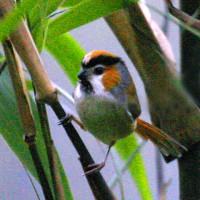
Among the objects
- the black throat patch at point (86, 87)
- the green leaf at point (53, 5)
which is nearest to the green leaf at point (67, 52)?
the black throat patch at point (86, 87)

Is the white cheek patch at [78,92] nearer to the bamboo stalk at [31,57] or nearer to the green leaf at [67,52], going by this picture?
the green leaf at [67,52]

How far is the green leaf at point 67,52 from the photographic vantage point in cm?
56

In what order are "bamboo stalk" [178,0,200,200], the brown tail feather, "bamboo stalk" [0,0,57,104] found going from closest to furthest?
"bamboo stalk" [178,0,200,200] < "bamboo stalk" [0,0,57,104] < the brown tail feather

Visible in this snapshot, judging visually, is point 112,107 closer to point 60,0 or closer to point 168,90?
point 60,0

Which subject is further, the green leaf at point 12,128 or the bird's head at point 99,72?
the bird's head at point 99,72

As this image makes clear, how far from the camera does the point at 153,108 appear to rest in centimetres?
34

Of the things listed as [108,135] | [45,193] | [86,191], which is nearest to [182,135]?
[108,135]

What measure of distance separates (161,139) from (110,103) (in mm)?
98

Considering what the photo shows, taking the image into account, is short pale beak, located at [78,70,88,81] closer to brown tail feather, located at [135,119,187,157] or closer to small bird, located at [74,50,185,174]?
small bird, located at [74,50,185,174]

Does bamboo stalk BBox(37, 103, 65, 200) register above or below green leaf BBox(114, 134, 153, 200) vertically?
above

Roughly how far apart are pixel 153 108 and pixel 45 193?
124 mm

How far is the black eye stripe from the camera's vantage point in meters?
0.55

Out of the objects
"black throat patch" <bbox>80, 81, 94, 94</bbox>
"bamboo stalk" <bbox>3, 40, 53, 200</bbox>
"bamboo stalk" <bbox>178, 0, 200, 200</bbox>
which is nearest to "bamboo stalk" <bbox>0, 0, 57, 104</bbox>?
"bamboo stalk" <bbox>3, 40, 53, 200</bbox>

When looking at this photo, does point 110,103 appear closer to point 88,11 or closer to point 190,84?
point 88,11
